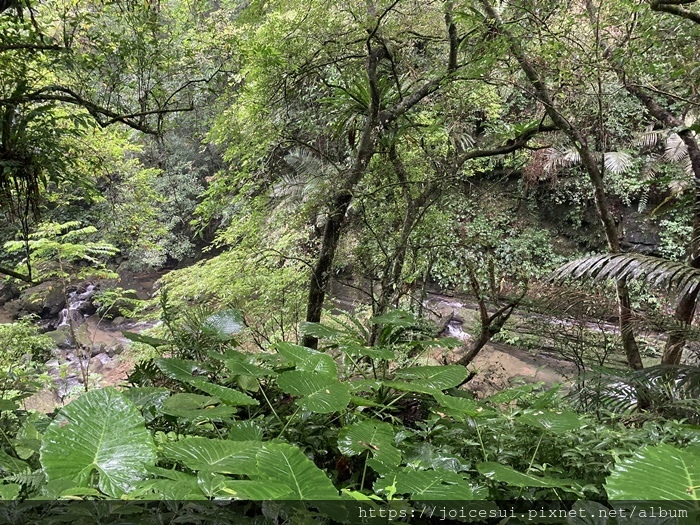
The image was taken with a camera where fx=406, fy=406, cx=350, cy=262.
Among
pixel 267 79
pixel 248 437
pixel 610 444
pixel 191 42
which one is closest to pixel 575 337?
pixel 610 444

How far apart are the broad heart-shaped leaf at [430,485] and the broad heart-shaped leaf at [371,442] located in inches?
1.8

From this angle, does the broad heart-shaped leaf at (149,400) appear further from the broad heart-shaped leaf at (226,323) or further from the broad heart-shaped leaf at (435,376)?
the broad heart-shaped leaf at (435,376)

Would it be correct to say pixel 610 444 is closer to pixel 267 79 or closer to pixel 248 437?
pixel 248 437

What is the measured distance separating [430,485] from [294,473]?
0.21m

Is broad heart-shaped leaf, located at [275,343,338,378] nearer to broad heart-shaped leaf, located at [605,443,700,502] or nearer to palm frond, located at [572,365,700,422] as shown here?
broad heart-shaped leaf, located at [605,443,700,502]

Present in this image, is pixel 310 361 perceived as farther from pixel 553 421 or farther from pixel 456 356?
pixel 456 356

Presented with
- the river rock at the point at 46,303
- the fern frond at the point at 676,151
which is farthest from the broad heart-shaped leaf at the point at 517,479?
the river rock at the point at 46,303

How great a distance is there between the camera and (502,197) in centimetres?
350

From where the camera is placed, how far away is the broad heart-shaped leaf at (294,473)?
527mm

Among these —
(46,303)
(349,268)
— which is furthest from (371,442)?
(46,303)

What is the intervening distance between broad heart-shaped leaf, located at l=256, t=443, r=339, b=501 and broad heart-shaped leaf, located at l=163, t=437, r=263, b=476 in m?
0.02

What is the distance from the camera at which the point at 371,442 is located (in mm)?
744

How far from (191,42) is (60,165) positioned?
1.58 m

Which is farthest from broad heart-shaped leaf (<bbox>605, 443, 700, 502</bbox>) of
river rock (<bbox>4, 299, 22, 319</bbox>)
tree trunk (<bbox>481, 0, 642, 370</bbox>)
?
river rock (<bbox>4, 299, 22, 319</bbox>)
